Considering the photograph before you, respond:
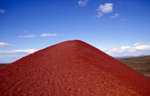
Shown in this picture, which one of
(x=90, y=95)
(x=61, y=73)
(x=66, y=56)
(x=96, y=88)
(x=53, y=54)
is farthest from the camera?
(x=53, y=54)

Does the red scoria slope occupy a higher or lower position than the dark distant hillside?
higher

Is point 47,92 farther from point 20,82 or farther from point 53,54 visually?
point 53,54

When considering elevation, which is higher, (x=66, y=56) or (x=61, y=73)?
(x=66, y=56)

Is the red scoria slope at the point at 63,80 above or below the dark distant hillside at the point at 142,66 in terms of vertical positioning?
above

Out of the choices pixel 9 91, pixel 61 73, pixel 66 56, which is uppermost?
pixel 66 56

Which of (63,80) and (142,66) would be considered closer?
(63,80)

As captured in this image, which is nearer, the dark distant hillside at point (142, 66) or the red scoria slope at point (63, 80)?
the red scoria slope at point (63, 80)

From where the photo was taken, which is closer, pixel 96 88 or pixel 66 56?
pixel 96 88

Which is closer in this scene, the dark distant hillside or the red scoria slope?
the red scoria slope

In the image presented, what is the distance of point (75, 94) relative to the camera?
21.3ft

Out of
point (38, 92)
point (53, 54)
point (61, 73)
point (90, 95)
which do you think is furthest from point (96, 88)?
point (53, 54)

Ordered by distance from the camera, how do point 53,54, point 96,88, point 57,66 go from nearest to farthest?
point 96,88 → point 57,66 → point 53,54

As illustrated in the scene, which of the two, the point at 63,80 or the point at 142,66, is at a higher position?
the point at 63,80

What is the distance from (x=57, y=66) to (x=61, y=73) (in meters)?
1.03
